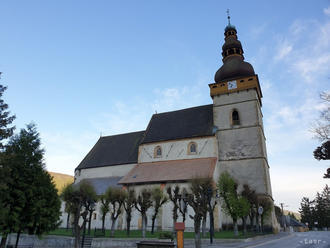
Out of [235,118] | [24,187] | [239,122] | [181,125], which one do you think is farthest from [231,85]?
[24,187]

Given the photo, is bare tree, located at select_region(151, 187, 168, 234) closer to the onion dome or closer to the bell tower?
the bell tower

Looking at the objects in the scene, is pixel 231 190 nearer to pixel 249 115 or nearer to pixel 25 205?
pixel 249 115

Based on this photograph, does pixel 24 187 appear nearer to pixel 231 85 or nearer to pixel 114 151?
pixel 114 151

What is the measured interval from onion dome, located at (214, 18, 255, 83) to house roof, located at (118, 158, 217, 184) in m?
11.7

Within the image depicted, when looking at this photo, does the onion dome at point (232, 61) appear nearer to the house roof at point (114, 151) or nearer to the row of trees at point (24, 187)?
the house roof at point (114, 151)

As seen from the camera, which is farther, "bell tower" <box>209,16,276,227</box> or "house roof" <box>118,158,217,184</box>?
"bell tower" <box>209,16,276,227</box>

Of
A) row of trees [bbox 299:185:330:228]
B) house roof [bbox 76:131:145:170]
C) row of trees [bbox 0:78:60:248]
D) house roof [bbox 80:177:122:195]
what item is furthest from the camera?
row of trees [bbox 299:185:330:228]

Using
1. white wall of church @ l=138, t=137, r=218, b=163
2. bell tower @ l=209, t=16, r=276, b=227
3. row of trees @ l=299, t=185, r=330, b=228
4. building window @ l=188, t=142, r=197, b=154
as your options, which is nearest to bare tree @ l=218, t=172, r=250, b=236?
bell tower @ l=209, t=16, r=276, b=227

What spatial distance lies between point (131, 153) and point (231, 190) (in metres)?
16.8

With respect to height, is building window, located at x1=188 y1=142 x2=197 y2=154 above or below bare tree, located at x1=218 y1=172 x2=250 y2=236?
above

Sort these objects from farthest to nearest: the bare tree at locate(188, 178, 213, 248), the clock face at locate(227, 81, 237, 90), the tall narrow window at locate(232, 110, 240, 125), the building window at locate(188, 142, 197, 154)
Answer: the clock face at locate(227, 81, 237, 90)
the building window at locate(188, 142, 197, 154)
the tall narrow window at locate(232, 110, 240, 125)
the bare tree at locate(188, 178, 213, 248)

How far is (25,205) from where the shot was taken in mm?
14961

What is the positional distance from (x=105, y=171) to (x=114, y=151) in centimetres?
355

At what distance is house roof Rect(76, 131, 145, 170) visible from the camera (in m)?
37.4
